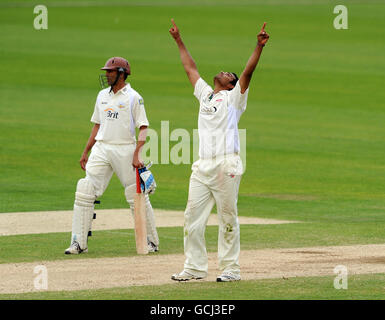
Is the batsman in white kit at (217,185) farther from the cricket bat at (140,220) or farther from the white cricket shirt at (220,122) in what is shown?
the cricket bat at (140,220)

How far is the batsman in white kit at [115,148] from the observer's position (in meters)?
12.1

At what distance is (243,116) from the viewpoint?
2736 centimetres

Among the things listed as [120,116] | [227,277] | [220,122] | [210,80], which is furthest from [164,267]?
[210,80]

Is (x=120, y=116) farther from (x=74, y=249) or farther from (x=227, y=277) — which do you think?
(x=227, y=277)

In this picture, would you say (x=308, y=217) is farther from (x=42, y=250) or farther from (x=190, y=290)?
(x=190, y=290)

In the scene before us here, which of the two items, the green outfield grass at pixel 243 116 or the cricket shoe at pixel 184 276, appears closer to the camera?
the cricket shoe at pixel 184 276

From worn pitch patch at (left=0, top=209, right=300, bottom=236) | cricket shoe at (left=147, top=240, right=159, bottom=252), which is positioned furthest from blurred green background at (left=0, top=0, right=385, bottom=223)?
cricket shoe at (left=147, top=240, right=159, bottom=252)

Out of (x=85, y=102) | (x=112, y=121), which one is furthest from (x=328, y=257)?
(x=85, y=102)

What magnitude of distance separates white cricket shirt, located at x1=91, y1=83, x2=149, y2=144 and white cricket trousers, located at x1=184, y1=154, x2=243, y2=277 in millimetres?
2322

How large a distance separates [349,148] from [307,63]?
521 inches

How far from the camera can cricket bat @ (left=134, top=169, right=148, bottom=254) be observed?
39.0ft

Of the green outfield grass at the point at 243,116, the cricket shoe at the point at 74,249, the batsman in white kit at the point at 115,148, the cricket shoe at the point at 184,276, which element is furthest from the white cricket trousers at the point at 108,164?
the cricket shoe at the point at 184,276

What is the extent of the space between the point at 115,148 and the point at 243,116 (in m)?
15.4

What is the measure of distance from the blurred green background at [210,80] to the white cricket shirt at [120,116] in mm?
4056
